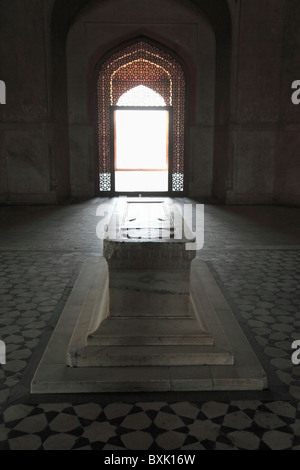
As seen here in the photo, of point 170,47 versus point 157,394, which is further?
point 170,47

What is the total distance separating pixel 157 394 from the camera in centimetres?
198

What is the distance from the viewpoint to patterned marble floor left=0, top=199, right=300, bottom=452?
1.68 meters

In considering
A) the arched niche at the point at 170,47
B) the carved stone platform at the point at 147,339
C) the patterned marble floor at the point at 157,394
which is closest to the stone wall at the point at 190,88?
the arched niche at the point at 170,47

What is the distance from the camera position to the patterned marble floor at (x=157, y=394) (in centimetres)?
168

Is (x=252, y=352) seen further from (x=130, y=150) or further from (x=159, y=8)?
(x=130, y=150)

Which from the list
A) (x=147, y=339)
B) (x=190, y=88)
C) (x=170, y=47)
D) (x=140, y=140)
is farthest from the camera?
(x=140, y=140)

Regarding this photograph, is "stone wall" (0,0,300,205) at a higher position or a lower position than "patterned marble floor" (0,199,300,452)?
higher

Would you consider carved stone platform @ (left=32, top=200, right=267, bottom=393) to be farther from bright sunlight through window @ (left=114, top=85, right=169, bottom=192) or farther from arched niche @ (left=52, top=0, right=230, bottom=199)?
bright sunlight through window @ (left=114, top=85, right=169, bottom=192)

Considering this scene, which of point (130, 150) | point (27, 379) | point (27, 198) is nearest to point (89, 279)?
point (27, 379)

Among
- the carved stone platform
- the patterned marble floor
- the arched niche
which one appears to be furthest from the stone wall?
the carved stone platform

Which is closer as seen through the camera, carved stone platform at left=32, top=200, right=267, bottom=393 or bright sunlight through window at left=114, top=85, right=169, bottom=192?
carved stone platform at left=32, top=200, right=267, bottom=393

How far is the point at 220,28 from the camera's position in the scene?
7.72m

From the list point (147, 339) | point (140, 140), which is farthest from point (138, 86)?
point (140, 140)

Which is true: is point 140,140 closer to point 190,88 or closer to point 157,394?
point 190,88
